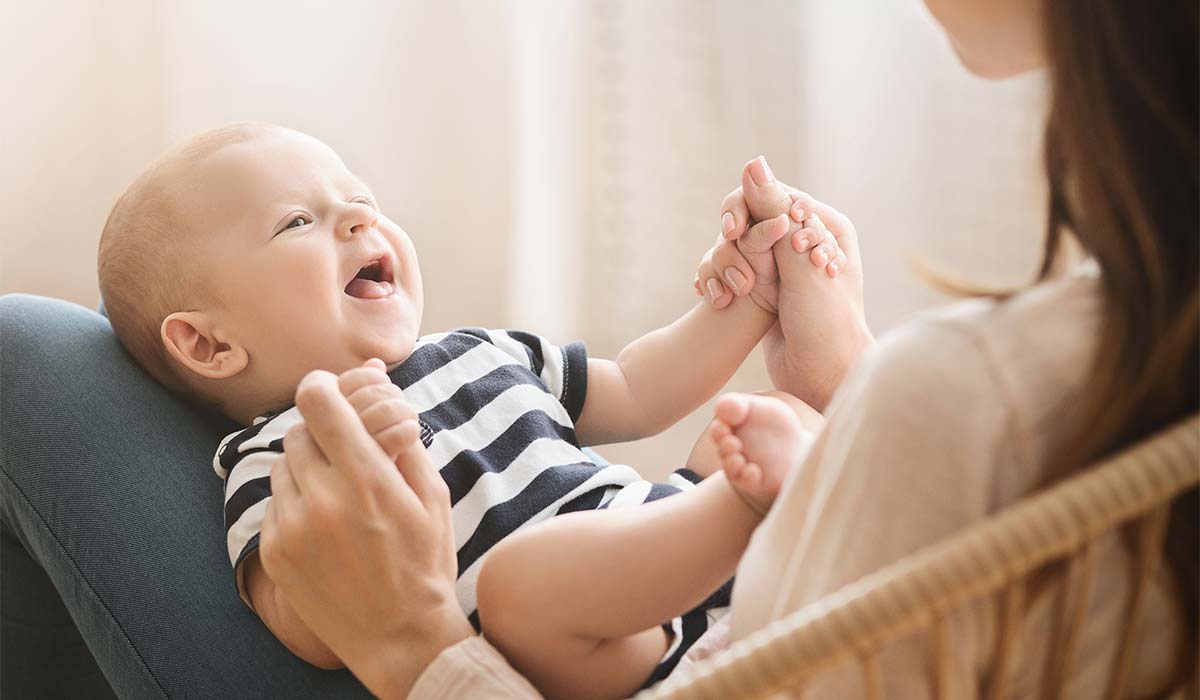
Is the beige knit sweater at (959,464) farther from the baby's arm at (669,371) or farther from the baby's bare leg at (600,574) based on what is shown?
the baby's arm at (669,371)

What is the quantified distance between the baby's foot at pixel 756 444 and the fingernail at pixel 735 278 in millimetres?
383

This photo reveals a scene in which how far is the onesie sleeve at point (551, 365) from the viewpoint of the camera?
48.3 inches

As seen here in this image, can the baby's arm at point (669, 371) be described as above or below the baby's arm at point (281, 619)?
above

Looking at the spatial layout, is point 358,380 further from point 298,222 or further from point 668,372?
point 668,372

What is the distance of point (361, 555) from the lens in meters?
0.79

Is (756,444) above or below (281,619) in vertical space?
above

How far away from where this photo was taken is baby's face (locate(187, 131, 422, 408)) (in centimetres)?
109

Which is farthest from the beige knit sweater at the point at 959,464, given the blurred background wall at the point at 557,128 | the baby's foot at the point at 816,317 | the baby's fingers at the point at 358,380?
the blurred background wall at the point at 557,128

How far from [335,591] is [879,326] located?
1.06 metres

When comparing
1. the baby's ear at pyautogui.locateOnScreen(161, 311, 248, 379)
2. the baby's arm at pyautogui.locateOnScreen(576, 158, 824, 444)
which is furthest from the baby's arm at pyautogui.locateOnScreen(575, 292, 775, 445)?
the baby's ear at pyautogui.locateOnScreen(161, 311, 248, 379)

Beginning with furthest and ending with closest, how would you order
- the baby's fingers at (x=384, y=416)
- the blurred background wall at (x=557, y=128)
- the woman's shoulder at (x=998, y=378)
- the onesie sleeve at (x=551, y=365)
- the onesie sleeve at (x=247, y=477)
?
the blurred background wall at (x=557, y=128) < the onesie sleeve at (x=551, y=365) < the onesie sleeve at (x=247, y=477) < the baby's fingers at (x=384, y=416) < the woman's shoulder at (x=998, y=378)

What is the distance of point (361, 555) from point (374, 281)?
45 centimetres

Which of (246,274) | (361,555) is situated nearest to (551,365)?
(246,274)

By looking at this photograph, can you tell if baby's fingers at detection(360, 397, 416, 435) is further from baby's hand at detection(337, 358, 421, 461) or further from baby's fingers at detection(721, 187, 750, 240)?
baby's fingers at detection(721, 187, 750, 240)
